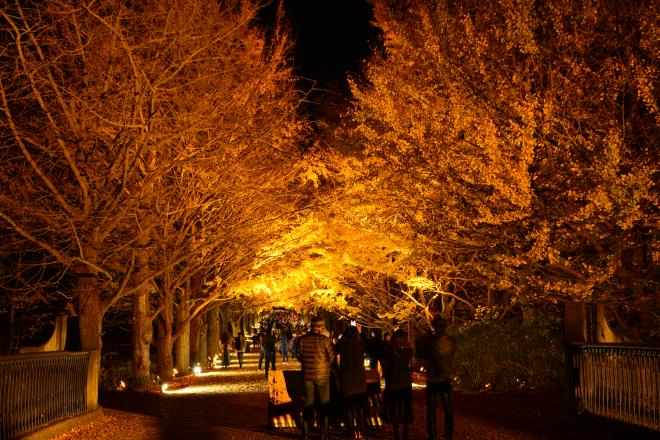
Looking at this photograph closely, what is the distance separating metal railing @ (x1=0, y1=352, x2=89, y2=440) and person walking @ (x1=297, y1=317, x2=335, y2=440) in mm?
4201

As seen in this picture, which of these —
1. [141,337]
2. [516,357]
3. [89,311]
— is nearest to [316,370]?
[89,311]

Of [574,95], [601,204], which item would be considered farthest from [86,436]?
[574,95]

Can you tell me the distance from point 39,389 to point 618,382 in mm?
8996

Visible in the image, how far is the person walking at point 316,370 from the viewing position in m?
11.1

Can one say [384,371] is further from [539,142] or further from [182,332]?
[182,332]

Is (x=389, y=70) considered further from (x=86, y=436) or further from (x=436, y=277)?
(x=86, y=436)

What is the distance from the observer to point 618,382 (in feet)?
37.7

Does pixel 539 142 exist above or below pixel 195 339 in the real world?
above

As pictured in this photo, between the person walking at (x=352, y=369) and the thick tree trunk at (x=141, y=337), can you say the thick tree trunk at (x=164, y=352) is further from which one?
the person walking at (x=352, y=369)

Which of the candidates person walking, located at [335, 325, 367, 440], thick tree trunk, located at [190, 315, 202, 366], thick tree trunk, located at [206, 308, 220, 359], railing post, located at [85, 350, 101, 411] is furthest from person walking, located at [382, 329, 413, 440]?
thick tree trunk, located at [206, 308, 220, 359]

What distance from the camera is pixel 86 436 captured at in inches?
505

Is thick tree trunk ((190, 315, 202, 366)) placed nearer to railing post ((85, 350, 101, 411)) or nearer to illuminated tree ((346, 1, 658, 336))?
railing post ((85, 350, 101, 411))

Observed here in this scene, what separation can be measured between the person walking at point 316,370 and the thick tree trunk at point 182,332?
1613cm

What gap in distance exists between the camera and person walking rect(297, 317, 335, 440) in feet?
36.4
